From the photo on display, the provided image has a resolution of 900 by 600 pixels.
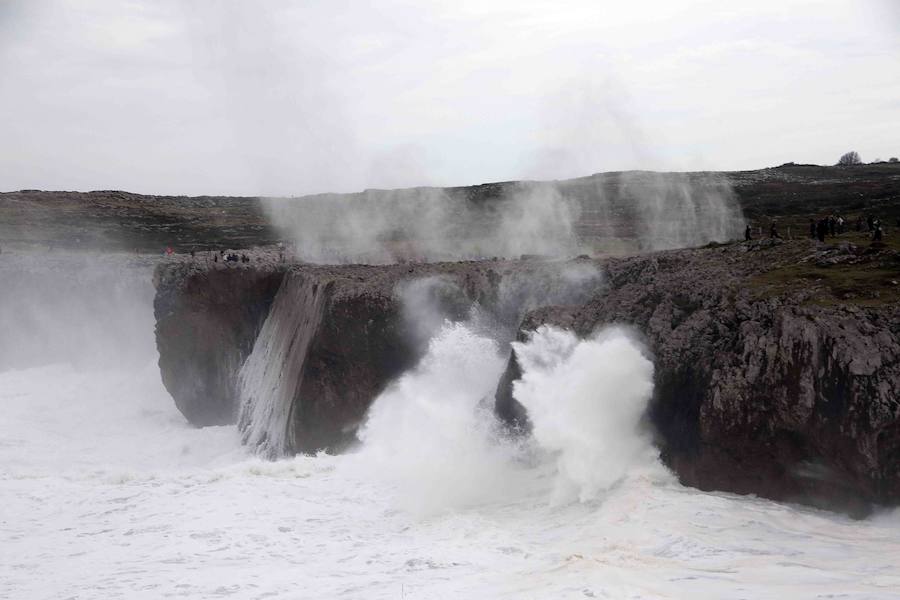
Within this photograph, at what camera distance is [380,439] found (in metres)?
21.1

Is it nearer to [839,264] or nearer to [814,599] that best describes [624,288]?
[839,264]

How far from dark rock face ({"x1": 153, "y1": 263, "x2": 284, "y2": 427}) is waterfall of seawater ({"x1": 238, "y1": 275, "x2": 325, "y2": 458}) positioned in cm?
78

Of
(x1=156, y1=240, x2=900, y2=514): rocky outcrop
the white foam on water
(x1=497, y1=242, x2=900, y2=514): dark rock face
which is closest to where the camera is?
(x1=497, y1=242, x2=900, y2=514): dark rock face

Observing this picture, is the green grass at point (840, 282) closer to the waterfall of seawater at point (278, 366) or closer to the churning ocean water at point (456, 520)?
the churning ocean water at point (456, 520)

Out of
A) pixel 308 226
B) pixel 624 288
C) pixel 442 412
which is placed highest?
pixel 308 226

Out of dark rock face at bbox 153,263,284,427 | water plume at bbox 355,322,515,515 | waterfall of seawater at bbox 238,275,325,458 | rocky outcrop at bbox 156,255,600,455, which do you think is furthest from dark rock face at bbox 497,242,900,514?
dark rock face at bbox 153,263,284,427

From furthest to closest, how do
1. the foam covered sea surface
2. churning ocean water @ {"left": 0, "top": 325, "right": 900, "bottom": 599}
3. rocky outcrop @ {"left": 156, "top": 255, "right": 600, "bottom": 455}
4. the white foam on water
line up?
rocky outcrop @ {"left": 156, "top": 255, "right": 600, "bottom": 455} < the white foam on water < churning ocean water @ {"left": 0, "top": 325, "right": 900, "bottom": 599} < the foam covered sea surface

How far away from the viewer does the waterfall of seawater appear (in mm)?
23531

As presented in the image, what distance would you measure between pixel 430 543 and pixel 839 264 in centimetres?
1026

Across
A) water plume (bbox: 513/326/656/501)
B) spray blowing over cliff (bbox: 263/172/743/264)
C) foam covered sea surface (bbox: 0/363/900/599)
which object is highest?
spray blowing over cliff (bbox: 263/172/743/264)

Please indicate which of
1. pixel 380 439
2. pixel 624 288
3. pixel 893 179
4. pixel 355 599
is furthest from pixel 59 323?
pixel 893 179

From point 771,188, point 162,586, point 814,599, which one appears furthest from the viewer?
point 771,188

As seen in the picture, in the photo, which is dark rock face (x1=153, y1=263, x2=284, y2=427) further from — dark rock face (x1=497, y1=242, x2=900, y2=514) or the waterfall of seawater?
dark rock face (x1=497, y1=242, x2=900, y2=514)

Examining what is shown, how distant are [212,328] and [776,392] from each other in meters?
20.9
